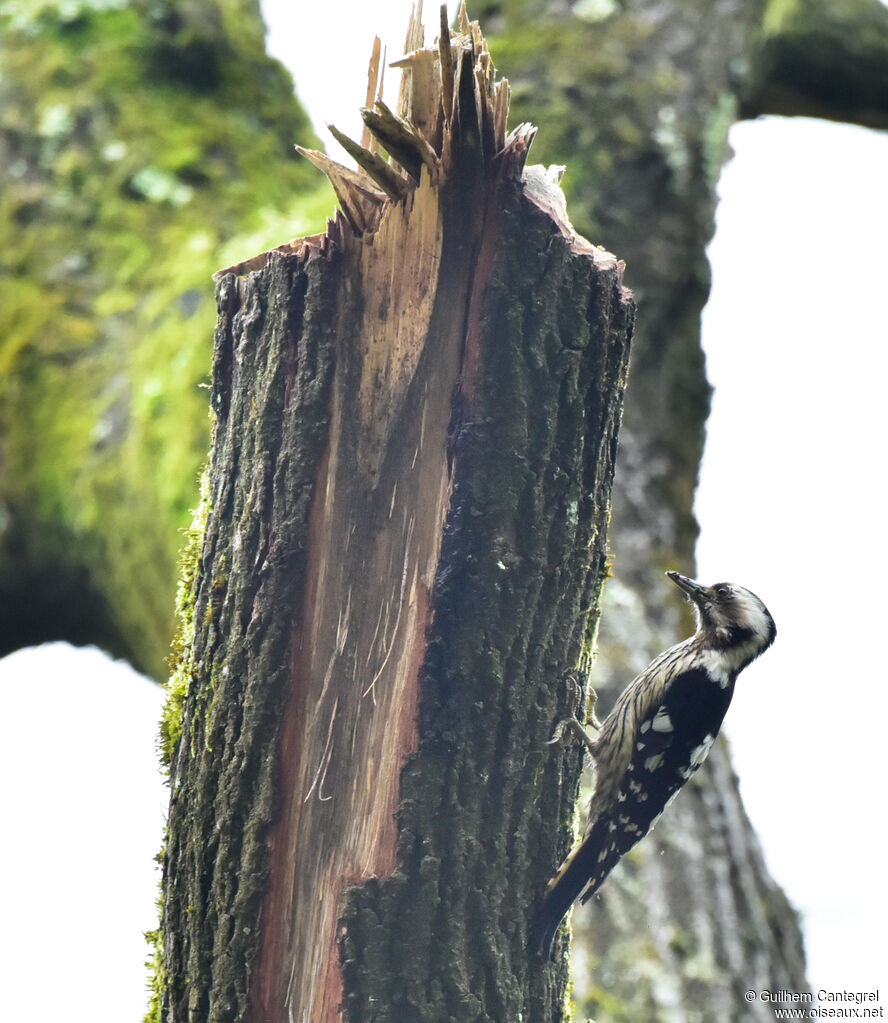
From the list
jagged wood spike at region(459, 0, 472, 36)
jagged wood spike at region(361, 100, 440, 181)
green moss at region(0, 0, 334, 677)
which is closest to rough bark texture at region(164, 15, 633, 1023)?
jagged wood spike at region(361, 100, 440, 181)

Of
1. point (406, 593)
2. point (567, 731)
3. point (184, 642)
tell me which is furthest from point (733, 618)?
point (184, 642)

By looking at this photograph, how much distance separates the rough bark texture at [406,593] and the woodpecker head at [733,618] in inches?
69.2

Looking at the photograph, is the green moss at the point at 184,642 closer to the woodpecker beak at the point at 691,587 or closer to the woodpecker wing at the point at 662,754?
the woodpecker wing at the point at 662,754

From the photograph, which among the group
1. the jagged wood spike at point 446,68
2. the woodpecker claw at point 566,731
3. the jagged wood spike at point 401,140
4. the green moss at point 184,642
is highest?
the jagged wood spike at point 446,68

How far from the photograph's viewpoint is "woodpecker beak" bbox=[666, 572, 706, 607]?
392 cm

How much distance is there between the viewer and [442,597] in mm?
2215

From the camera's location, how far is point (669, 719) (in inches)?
142

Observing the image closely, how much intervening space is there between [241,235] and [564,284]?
108 inches

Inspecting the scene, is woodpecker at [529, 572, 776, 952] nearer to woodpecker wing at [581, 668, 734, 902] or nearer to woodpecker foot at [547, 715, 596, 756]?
woodpecker wing at [581, 668, 734, 902]

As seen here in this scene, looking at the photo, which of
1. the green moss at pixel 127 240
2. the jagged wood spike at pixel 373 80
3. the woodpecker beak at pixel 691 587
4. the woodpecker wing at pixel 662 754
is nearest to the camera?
the jagged wood spike at pixel 373 80

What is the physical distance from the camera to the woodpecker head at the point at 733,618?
3936 mm

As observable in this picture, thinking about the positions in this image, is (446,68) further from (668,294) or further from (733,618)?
(668,294)

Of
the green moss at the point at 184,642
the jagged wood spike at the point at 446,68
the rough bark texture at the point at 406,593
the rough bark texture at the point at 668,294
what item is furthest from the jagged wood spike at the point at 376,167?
the rough bark texture at the point at 668,294

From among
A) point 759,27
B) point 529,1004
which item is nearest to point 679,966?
point 529,1004
